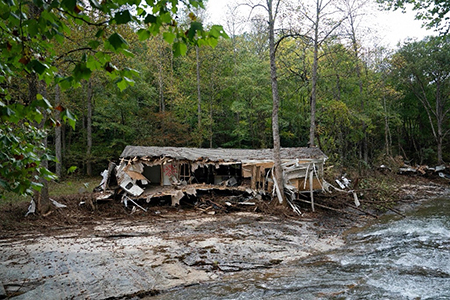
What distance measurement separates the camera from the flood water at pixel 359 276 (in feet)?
17.6

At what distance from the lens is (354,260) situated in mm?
7430

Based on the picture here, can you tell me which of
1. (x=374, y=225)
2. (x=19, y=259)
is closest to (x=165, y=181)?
(x=19, y=259)

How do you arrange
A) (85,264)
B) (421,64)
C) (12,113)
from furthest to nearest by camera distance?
1. (421,64)
2. (85,264)
3. (12,113)

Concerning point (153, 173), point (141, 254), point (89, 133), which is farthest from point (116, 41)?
point (89, 133)

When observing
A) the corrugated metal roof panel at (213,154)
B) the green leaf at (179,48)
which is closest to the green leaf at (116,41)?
the green leaf at (179,48)

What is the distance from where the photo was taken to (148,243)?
8234 millimetres

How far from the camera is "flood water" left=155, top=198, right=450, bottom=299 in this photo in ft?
17.6

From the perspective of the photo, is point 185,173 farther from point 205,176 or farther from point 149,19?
point 149,19

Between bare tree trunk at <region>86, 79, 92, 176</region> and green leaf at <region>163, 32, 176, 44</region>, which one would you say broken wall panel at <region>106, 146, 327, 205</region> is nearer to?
bare tree trunk at <region>86, 79, 92, 176</region>

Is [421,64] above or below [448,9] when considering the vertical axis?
above

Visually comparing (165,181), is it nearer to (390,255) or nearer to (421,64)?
(390,255)

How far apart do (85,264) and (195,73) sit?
73.9 feet

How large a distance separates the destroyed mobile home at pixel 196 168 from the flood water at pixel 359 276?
495 cm

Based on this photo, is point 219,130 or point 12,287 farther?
point 219,130
